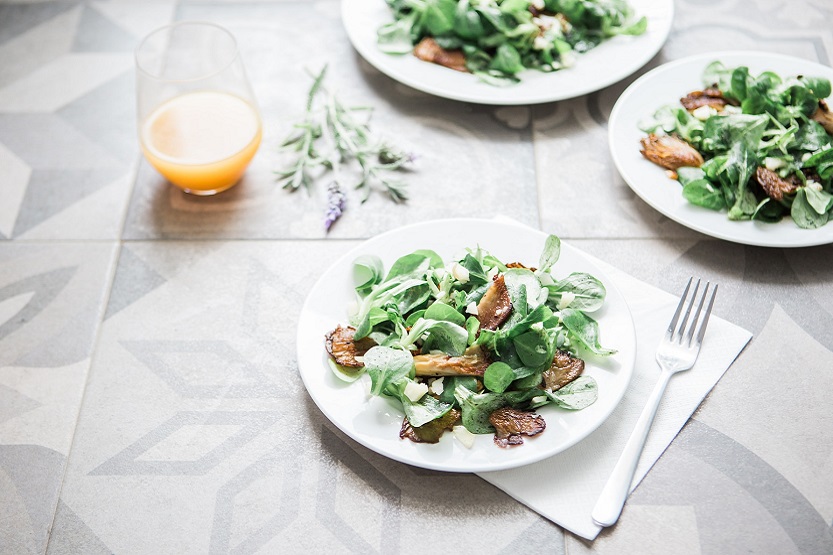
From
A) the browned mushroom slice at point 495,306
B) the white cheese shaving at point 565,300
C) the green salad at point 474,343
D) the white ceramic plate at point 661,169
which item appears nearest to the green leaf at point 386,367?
the green salad at point 474,343

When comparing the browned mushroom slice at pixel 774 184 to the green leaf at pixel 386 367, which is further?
the browned mushroom slice at pixel 774 184

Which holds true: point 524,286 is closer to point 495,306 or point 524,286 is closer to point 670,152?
point 495,306

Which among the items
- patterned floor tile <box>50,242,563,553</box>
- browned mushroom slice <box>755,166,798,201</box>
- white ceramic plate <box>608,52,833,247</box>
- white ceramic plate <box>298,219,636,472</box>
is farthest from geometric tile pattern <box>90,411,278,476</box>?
browned mushroom slice <box>755,166,798,201</box>

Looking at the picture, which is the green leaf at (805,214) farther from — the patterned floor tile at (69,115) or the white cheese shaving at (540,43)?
the patterned floor tile at (69,115)

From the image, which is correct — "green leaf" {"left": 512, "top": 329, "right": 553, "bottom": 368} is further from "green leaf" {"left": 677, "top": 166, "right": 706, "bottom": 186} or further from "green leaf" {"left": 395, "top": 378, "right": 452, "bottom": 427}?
"green leaf" {"left": 677, "top": 166, "right": 706, "bottom": 186}

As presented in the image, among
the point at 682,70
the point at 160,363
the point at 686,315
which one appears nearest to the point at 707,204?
the point at 686,315

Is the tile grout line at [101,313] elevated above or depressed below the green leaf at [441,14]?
below
